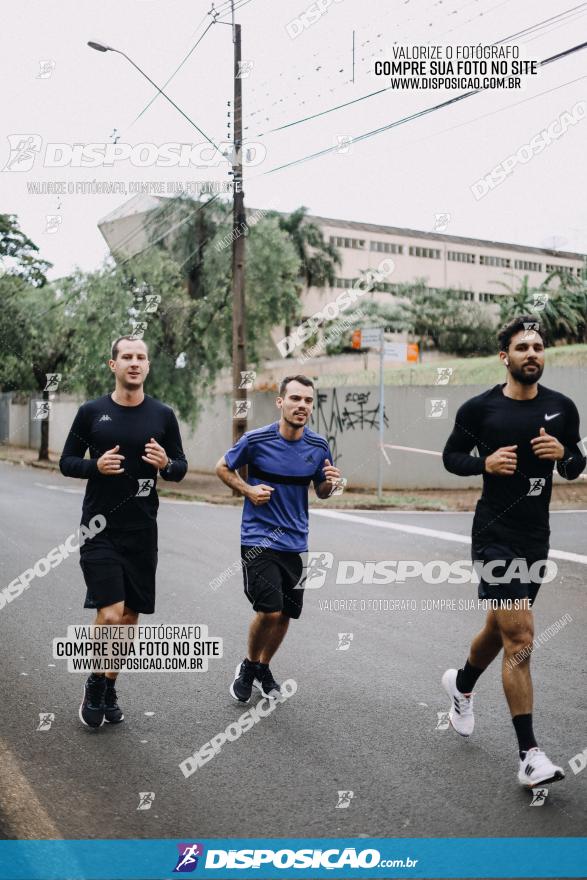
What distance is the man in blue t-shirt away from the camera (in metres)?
5.22

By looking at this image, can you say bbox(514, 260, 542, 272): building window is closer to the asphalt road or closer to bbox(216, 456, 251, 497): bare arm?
the asphalt road

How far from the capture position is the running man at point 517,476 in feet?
14.3

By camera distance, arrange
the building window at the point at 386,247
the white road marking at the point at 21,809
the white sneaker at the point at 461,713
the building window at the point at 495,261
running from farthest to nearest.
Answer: the building window at the point at 495,261 < the building window at the point at 386,247 < the white sneaker at the point at 461,713 < the white road marking at the point at 21,809

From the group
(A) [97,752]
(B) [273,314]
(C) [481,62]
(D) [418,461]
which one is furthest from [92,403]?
(B) [273,314]

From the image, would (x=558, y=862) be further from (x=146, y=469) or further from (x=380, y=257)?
(x=380, y=257)

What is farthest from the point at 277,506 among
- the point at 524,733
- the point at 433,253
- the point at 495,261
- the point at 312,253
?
the point at 495,261

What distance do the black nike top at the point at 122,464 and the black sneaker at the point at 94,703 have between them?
81cm

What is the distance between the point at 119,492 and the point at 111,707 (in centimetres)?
117

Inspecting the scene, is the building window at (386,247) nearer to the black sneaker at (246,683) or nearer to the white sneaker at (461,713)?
the black sneaker at (246,683)

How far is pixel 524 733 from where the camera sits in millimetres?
4234

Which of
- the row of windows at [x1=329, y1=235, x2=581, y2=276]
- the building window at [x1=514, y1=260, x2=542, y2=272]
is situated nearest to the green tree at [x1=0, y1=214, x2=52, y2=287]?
the row of windows at [x1=329, y1=235, x2=581, y2=276]

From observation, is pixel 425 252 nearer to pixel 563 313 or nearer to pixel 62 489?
pixel 563 313

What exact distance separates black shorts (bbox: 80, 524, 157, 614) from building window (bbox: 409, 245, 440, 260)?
2394 inches

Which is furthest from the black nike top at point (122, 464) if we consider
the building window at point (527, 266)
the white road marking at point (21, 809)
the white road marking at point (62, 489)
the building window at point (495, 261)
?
the building window at point (527, 266)
